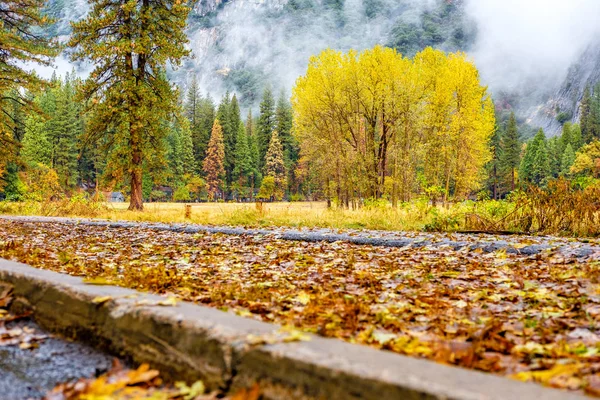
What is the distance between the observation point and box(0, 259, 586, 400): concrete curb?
1352 mm

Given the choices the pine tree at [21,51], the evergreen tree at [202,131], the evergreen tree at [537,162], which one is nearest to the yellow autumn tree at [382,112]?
the pine tree at [21,51]

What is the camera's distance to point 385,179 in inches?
816

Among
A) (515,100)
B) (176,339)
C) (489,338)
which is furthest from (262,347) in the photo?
(515,100)

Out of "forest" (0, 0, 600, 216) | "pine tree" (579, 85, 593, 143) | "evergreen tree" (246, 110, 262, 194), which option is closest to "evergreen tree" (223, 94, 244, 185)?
"evergreen tree" (246, 110, 262, 194)

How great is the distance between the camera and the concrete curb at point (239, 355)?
1352 millimetres

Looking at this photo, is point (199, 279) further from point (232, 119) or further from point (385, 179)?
point (232, 119)

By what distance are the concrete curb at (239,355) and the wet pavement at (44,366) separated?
0.09m

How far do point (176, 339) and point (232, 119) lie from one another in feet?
214

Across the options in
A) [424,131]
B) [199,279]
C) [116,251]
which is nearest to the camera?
[199,279]

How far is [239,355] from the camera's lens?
1.75m

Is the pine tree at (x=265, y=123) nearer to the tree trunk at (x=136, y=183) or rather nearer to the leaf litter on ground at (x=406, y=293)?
the tree trunk at (x=136, y=183)

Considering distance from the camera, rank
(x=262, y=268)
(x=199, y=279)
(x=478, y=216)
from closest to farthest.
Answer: (x=199, y=279), (x=262, y=268), (x=478, y=216)

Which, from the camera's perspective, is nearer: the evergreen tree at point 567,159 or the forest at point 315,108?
the forest at point 315,108

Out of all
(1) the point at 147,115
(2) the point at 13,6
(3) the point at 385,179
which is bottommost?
(3) the point at 385,179
